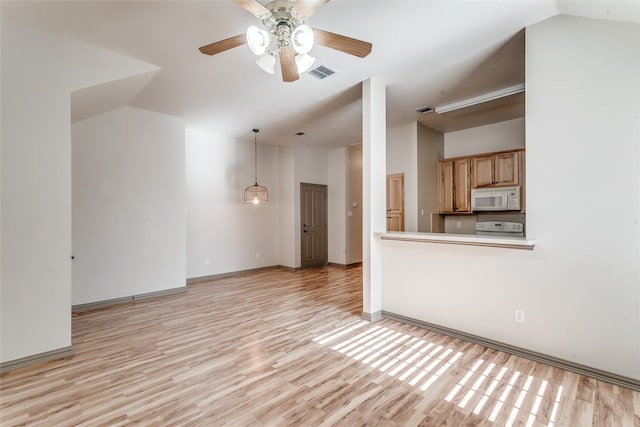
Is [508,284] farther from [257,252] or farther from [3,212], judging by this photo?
[257,252]

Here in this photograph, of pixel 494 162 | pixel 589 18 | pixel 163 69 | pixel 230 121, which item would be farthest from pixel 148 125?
pixel 494 162

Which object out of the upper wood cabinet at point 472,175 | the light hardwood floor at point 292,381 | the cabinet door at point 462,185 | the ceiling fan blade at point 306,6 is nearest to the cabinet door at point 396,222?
the upper wood cabinet at point 472,175

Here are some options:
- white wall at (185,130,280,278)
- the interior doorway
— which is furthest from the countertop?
white wall at (185,130,280,278)

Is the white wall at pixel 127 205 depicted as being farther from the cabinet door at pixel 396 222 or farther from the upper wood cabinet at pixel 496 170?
the upper wood cabinet at pixel 496 170

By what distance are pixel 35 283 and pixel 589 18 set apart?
538 centimetres

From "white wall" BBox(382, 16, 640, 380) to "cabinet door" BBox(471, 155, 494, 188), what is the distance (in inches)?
110

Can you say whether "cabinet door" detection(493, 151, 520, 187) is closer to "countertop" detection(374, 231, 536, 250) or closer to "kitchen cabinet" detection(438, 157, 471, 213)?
"kitchen cabinet" detection(438, 157, 471, 213)

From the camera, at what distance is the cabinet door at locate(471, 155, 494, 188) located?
5309mm

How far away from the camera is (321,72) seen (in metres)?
3.50

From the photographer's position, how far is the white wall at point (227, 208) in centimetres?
593

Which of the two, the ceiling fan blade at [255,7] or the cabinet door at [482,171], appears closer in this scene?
the ceiling fan blade at [255,7]

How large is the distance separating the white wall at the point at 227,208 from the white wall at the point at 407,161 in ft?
9.81

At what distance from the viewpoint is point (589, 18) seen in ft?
8.09

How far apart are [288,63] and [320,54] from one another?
3.04 feet
